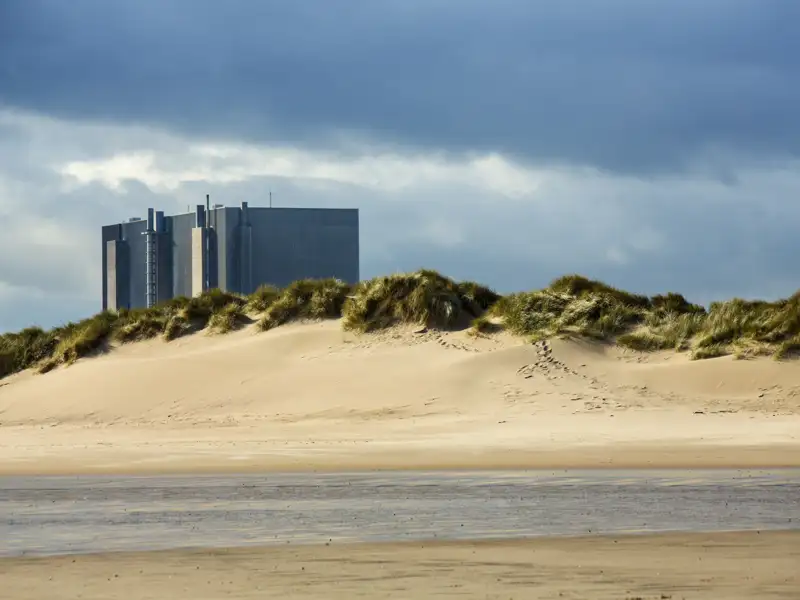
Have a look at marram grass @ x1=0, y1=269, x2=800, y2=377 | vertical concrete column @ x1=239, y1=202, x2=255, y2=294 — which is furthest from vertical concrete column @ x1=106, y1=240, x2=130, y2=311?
marram grass @ x1=0, y1=269, x2=800, y2=377

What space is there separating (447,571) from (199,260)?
202 ft

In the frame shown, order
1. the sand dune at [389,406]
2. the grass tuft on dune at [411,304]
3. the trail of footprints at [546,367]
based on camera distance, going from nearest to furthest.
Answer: the sand dune at [389,406] < the trail of footprints at [546,367] < the grass tuft on dune at [411,304]

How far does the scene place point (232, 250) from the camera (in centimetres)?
6988

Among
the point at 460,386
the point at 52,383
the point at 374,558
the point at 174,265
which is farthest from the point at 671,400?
the point at 174,265

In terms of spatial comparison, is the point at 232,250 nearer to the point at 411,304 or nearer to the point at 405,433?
the point at 411,304

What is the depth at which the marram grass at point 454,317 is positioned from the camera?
2792cm

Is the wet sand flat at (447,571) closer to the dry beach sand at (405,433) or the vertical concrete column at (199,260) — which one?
the dry beach sand at (405,433)

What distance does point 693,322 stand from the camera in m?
28.8

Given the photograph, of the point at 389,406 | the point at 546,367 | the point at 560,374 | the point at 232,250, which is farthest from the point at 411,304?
the point at 232,250

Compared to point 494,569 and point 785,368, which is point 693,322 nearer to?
point 785,368

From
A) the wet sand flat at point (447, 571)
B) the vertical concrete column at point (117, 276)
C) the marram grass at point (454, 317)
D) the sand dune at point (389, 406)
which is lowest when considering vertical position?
the wet sand flat at point (447, 571)

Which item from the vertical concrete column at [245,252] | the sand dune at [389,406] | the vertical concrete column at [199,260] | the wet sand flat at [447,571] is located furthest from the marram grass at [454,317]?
the vertical concrete column at [245,252]

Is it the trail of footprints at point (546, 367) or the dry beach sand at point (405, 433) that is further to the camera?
the trail of footprints at point (546, 367)

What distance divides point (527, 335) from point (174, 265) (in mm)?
47494
